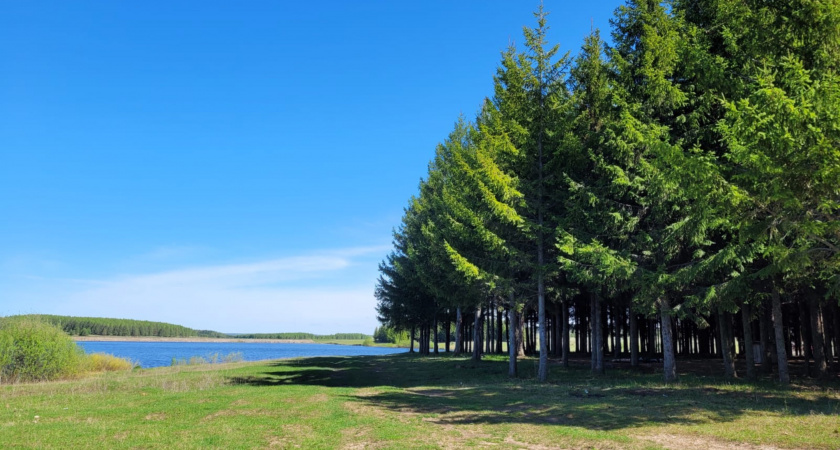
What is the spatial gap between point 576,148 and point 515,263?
5853mm

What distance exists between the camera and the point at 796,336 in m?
40.1

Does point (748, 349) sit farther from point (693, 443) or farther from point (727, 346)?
point (693, 443)

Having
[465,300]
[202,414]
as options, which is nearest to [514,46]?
[465,300]

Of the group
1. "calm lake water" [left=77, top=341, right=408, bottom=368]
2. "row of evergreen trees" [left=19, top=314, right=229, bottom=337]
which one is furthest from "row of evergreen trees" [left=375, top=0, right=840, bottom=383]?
"row of evergreen trees" [left=19, top=314, right=229, bottom=337]

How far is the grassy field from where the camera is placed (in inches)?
404

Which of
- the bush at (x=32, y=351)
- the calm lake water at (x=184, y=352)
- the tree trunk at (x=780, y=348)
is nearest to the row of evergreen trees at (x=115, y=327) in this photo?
the calm lake water at (x=184, y=352)

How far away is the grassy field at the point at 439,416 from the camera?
10.3 m

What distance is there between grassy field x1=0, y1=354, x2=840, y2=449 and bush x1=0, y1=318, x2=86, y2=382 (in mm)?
9101

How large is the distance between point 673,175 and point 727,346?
13613 mm

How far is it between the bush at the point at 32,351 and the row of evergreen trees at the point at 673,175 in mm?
23486

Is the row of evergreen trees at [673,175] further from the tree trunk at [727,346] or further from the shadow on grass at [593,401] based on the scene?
the shadow on grass at [593,401]

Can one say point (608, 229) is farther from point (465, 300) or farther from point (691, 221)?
point (465, 300)

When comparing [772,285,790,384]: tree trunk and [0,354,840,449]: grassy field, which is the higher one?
[772,285,790,384]: tree trunk

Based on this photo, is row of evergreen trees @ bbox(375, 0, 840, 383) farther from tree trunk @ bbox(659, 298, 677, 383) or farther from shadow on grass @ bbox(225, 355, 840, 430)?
shadow on grass @ bbox(225, 355, 840, 430)
